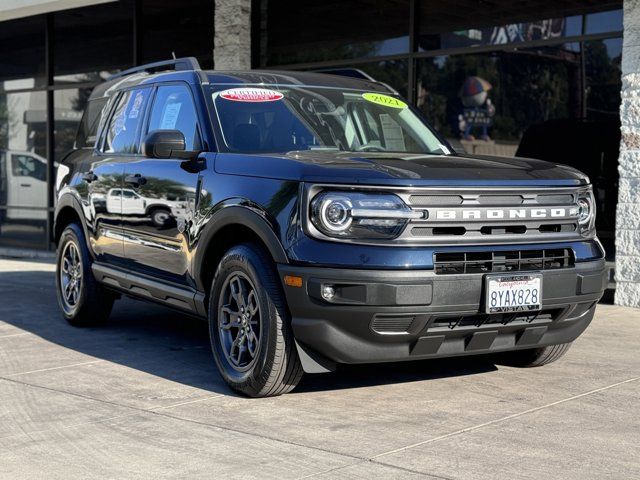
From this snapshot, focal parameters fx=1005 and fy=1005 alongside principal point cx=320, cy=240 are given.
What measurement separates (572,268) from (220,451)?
2.21 meters

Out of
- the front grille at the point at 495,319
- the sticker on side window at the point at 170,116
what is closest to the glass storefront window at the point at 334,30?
the sticker on side window at the point at 170,116

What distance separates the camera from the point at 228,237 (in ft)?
18.9

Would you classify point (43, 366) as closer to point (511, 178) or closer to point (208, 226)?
point (208, 226)

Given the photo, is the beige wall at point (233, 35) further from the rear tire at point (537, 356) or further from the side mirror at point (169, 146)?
the rear tire at point (537, 356)

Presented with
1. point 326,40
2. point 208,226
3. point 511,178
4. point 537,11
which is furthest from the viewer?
point 326,40

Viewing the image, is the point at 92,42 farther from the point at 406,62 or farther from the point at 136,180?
the point at 136,180

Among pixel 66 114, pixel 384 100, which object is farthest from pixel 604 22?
pixel 66 114

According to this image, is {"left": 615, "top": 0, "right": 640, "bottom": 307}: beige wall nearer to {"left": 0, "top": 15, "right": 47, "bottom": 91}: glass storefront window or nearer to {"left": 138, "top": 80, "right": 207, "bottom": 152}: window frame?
{"left": 138, "top": 80, "right": 207, "bottom": 152}: window frame

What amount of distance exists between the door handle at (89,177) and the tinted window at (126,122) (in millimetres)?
210

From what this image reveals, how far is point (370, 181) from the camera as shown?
5012 millimetres

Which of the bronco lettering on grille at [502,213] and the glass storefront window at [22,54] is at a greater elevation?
the glass storefront window at [22,54]

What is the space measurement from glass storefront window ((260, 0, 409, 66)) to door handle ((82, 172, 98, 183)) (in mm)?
5179

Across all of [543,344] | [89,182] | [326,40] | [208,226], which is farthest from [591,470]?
[326,40]

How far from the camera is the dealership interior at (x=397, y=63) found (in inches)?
390
